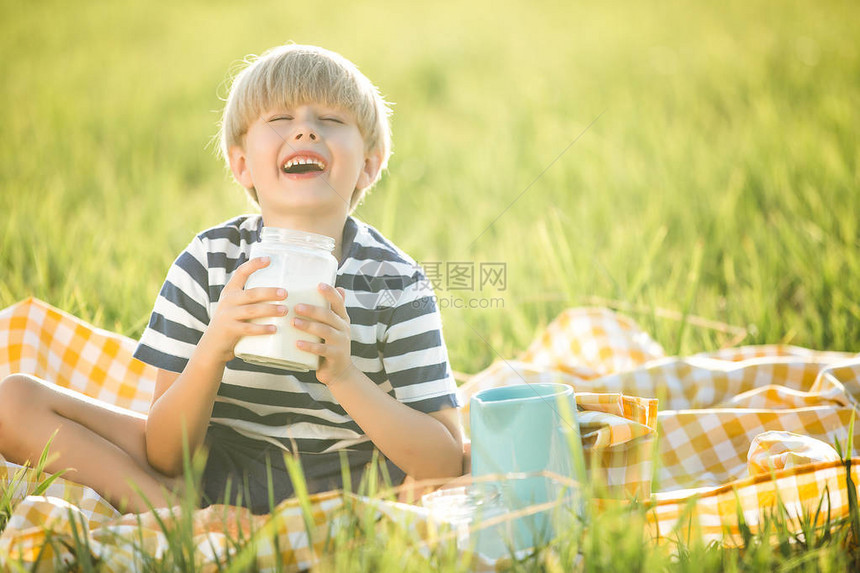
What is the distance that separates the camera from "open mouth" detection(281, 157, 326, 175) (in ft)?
3.74

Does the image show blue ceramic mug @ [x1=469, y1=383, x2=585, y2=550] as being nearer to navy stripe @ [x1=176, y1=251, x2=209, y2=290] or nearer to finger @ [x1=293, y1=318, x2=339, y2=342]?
finger @ [x1=293, y1=318, x2=339, y2=342]

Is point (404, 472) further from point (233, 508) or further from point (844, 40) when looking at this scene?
point (844, 40)

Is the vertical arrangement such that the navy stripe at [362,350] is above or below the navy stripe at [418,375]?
above

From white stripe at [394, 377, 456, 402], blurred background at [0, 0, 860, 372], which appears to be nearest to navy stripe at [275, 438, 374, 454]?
white stripe at [394, 377, 456, 402]

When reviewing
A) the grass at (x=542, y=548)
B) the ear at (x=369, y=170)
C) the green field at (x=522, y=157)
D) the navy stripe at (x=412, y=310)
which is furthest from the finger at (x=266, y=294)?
the green field at (x=522, y=157)

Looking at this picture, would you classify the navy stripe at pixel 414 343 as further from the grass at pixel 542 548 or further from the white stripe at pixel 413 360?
the grass at pixel 542 548

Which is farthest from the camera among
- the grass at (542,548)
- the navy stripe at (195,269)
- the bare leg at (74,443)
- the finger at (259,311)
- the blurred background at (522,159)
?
the blurred background at (522,159)

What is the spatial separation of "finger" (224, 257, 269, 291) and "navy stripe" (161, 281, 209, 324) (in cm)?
23

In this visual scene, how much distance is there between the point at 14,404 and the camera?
114cm

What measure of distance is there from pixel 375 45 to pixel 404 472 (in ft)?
10.7

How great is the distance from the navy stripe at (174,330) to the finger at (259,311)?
28 centimetres

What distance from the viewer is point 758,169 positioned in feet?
8.17

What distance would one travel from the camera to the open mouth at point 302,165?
114 cm

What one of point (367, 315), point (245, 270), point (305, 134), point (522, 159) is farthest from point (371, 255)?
point (522, 159)
